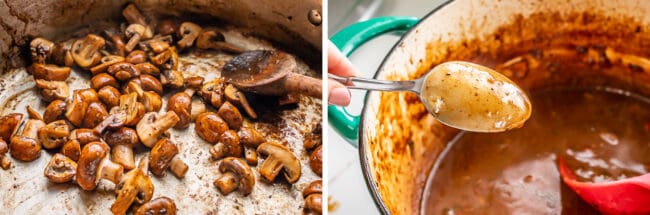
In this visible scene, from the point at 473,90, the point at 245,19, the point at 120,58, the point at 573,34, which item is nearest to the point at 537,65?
the point at 573,34

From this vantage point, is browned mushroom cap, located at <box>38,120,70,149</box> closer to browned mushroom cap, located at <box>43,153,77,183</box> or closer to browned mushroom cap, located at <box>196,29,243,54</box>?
browned mushroom cap, located at <box>43,153,77,183</box>

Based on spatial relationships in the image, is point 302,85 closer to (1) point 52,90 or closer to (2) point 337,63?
(2) point 337,63

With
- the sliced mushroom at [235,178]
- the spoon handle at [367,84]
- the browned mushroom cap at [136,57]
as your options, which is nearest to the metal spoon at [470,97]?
the spoon handle at [367,84]

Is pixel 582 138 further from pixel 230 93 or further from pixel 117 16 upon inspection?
pixel 117 16

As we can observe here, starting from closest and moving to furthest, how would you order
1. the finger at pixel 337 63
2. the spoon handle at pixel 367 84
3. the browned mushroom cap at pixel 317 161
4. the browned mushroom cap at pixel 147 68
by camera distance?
the spoon handle at pixel 367 84
the finger at pixel 337 63
the browned mushroom cap at pixel 317 161
the browned mushroom cap at pixel 147 68

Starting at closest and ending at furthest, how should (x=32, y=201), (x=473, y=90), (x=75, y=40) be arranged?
(x=473, y=90) < (x=32, y=201) < (x=75, y=40)

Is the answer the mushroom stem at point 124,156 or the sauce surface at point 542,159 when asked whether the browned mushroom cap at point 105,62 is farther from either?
the sauce surface at point 542,159

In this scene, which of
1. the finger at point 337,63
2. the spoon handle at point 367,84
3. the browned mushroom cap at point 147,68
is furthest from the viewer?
the browned mushroom cap at point 147,68
